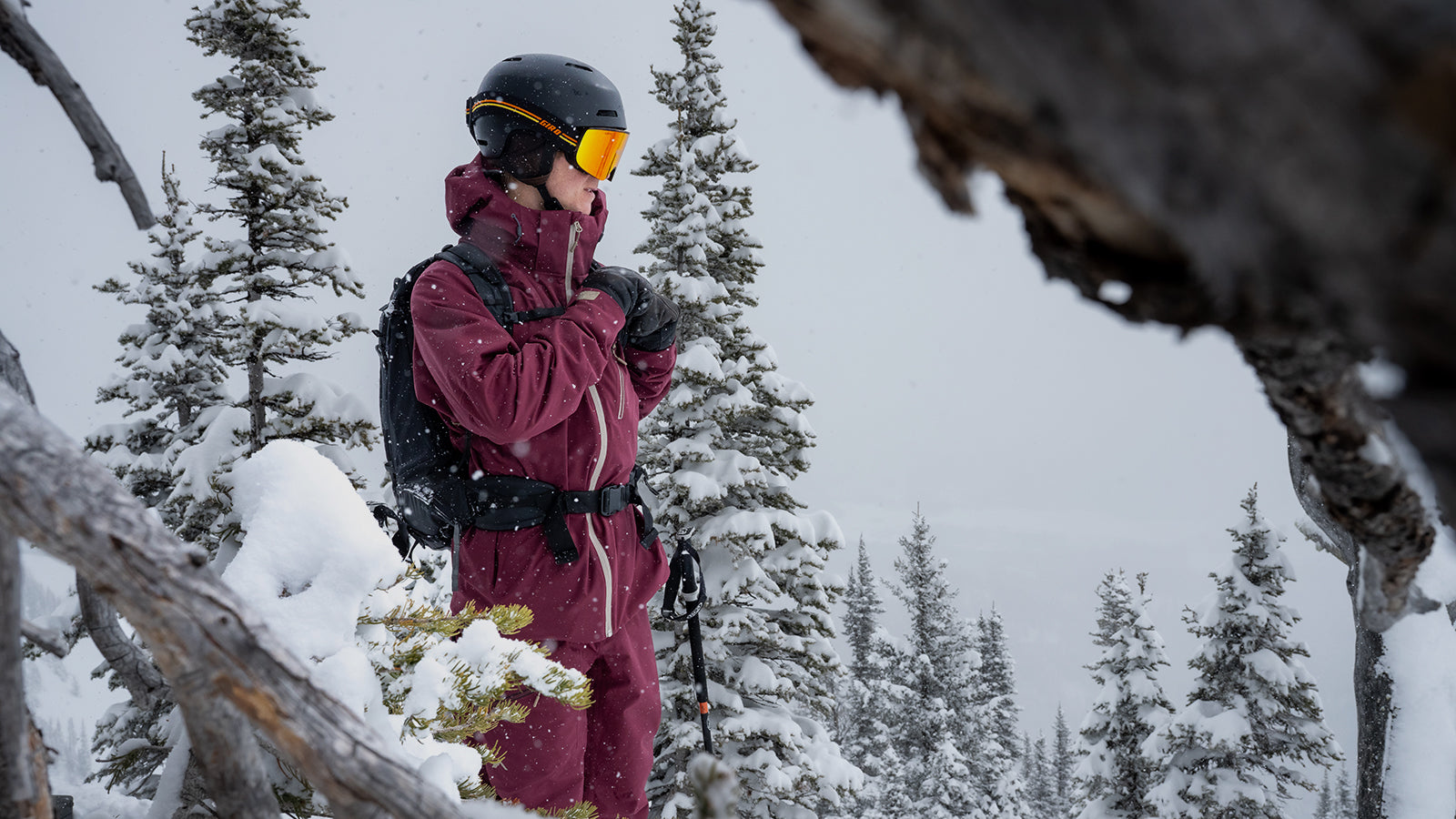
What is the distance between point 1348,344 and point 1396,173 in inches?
11.8

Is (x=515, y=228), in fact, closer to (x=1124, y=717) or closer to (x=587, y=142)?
(x=587, y=142)

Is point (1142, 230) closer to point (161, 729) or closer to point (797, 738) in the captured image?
point (161, 729)

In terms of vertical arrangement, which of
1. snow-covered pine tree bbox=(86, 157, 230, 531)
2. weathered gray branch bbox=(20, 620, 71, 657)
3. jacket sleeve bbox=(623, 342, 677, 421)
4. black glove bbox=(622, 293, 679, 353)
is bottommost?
weathered gray branch bbox=(20, 620, 71, 657)

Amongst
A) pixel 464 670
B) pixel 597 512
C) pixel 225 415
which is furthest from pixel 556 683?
pixel 225 415

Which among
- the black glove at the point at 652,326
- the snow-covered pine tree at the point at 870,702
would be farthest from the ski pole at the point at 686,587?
the snow-covered pine tree at the point at 870,702

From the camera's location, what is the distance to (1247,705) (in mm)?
15258

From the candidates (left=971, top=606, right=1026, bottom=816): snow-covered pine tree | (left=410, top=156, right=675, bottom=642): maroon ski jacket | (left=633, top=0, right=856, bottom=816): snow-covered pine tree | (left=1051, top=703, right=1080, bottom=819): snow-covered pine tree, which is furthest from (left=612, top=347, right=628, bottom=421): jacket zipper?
(left=1051, top=703, right=1080, bottom=819): snow-covered pine tree

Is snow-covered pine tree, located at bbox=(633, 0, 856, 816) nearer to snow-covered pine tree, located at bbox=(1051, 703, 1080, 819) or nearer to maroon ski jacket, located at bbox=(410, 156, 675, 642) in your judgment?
maroon ski jacket, located at bbox=(410, 156, 675, 642)

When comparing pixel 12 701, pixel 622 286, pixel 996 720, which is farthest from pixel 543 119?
pixel 996 720

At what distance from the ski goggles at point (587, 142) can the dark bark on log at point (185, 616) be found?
3116 mm

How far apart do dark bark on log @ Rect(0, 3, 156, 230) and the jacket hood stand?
243cm

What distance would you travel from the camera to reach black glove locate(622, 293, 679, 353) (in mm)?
4137

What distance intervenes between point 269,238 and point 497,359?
1022cm

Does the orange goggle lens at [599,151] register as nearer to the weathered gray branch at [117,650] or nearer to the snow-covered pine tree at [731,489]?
the weathered gray branch at [117,650]
